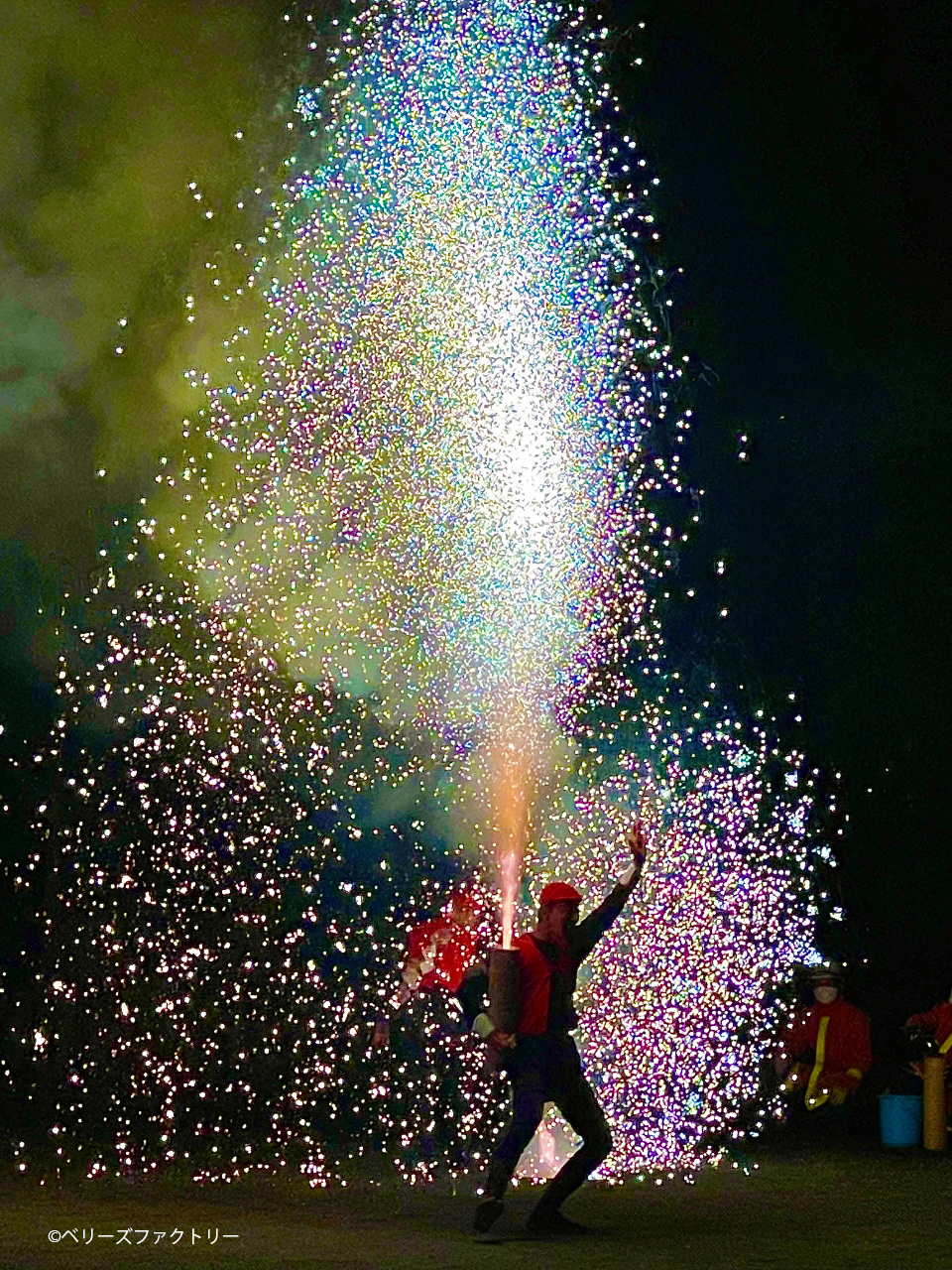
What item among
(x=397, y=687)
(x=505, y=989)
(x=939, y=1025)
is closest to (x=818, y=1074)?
(x=939, y=1025)

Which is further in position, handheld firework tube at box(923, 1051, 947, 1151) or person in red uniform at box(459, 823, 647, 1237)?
handheld firework tube at box(923, 1051, 947, 1151)

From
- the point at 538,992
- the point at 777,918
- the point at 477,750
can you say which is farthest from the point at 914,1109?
the point at 538,992

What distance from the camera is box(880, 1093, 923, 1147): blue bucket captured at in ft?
47.7

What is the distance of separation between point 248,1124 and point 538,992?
11.8 ft

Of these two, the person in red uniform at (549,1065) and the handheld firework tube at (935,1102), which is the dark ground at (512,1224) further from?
the handheld firework tube at (935,1102)

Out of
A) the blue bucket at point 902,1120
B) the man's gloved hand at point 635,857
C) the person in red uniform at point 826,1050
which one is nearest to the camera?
the man's gloved hand at point 635,857

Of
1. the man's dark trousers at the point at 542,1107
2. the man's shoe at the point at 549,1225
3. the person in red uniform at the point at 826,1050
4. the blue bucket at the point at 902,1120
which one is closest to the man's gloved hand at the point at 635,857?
the man's dark trousers at the point at 542,1107

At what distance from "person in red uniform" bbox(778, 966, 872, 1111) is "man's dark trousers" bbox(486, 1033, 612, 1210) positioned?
6.31 metres

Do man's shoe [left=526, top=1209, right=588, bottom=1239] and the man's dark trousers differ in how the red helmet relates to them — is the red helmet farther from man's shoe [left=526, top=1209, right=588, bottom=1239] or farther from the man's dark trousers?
man's shoe [left=526, top=1209, right=588, bottom=1239]

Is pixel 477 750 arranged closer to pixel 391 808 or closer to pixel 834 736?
pixel 391 808

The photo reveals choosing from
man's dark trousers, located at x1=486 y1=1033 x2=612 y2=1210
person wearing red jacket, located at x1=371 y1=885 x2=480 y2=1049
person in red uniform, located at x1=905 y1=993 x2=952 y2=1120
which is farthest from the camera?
person in red uniform, located at x1=905 y1=993 x2=952 y2=1120

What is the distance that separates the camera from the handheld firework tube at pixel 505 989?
9.16 metres

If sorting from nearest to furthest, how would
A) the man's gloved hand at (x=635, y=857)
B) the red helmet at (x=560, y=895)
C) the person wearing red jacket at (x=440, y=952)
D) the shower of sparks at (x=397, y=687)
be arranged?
the red helmet at (x=560, y=895) → the man's gloved hand at (x=635, y=857) → the shower of sparks at (x=397, y=687) → the person wearing red jacket at (x=440, y=952)

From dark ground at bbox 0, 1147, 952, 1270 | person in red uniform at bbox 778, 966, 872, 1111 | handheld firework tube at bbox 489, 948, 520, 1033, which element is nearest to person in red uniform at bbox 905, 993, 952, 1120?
person in red uniform at bbox 778, 966, 872, 1111
